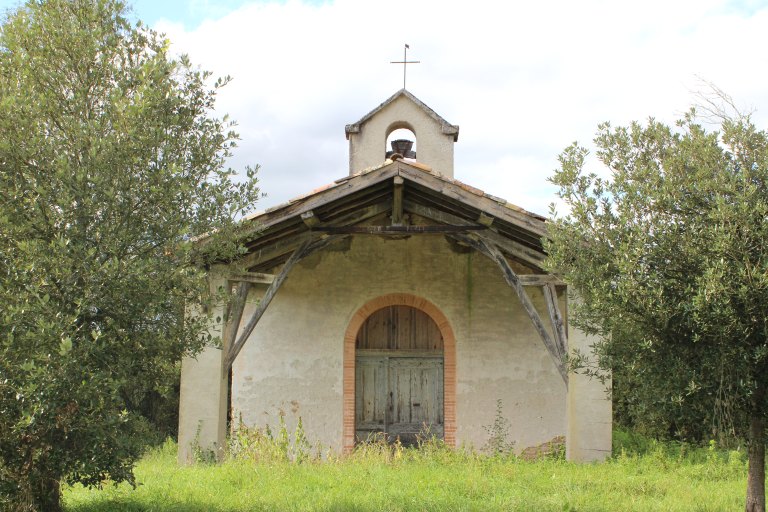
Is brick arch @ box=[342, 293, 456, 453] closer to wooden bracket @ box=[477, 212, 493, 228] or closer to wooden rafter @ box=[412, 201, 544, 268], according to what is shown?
wooden rafter @ box=[412, 201, 544, 268]

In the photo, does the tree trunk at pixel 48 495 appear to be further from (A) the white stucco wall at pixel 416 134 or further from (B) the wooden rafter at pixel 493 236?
(A) the white stucco wall at pixel 416 134

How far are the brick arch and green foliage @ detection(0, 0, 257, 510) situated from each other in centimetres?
553

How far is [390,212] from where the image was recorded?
1146 centimetres

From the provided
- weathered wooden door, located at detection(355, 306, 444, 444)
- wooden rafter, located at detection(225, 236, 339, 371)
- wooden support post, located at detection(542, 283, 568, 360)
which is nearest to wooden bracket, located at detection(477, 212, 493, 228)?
wooden support post, located at detection(542, 283, 568, 360)

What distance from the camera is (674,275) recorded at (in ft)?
19.1

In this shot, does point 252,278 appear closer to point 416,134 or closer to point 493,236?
point 493,236

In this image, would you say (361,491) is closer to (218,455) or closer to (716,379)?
(218,455)

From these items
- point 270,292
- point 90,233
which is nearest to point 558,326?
point 270,292

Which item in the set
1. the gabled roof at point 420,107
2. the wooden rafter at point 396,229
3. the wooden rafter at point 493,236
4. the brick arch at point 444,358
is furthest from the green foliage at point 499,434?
the gabled roof at point 420,107

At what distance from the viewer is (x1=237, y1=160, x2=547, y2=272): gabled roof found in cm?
960

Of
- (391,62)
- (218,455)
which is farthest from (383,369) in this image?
(391,62)

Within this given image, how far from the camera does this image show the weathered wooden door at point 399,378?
39.5 ft

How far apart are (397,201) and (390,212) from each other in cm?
112

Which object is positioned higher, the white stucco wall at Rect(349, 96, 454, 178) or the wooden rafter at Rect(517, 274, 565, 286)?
the white stucco wall at Rect(349, 96, 454, 178)
